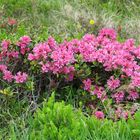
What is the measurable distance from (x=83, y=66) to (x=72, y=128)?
0.96 m

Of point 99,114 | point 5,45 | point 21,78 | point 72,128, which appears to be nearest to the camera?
point 72,128

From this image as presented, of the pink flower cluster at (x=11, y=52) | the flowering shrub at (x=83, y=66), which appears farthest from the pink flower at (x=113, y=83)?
the pink flower cluster at (x=11, y=52)

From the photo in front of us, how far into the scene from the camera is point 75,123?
329cm

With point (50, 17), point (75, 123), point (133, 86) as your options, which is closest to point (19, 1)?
point (50, 17)

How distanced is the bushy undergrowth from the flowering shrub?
0.64 m

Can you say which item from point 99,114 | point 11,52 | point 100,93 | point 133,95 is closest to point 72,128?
point 99,114

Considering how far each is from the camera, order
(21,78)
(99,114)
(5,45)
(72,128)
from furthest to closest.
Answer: (5,45), (21,78), (99,114), (72,128)

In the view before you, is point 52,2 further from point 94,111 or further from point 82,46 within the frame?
point 94,111

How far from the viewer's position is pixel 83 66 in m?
4.14

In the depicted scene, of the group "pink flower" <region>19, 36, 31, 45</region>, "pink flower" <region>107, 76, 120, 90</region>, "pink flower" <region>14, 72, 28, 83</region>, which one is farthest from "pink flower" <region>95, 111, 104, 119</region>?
"pink flower" <region>19, 36, 31, 45</region>

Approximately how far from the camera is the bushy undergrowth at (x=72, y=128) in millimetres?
3246

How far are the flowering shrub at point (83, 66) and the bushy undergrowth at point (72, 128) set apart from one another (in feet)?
2.09

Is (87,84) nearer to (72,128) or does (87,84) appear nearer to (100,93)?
(100,93)

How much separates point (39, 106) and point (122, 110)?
27.6 inches
